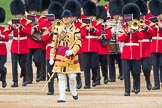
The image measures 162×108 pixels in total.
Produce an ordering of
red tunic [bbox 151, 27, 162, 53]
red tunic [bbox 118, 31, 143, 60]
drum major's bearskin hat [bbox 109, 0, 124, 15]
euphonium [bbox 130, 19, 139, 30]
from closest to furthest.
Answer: euphonium [bbox 130, 19, 139, 30]
red tunic [bbox 118, 31, 143, 60]
red tunic [bbox 151, 27, 162, 53]
drum major's bearskin hat [bbox 109, 0, 124, 15]

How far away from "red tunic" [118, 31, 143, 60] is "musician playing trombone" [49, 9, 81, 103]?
5.16ft

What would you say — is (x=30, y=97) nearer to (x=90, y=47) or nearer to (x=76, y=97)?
(x=76, y=97)

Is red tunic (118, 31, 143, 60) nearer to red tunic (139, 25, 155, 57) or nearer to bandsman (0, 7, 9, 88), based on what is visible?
red tunic (139, 25, 155, 57)

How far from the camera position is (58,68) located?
1589 cm

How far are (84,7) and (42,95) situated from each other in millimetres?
2814

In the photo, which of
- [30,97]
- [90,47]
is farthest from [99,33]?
[30,97]

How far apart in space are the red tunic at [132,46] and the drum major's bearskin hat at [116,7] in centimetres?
281

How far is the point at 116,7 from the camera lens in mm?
20344

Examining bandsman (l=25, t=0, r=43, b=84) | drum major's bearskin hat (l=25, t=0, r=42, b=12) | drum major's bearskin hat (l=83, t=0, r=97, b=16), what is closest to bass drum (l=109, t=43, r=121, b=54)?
drum major's bearskin hat (l=83, t=0, r=97, b=16)

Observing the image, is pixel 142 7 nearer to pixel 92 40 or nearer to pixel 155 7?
pixel 155 7

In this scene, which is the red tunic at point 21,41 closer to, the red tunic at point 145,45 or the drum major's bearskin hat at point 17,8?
the drum major's bearskin hat at point 17,8

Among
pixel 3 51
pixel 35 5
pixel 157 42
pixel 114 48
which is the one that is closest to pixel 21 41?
pixel 3 51

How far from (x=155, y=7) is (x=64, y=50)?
3.68 m

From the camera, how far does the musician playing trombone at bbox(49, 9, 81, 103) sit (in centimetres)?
1586
